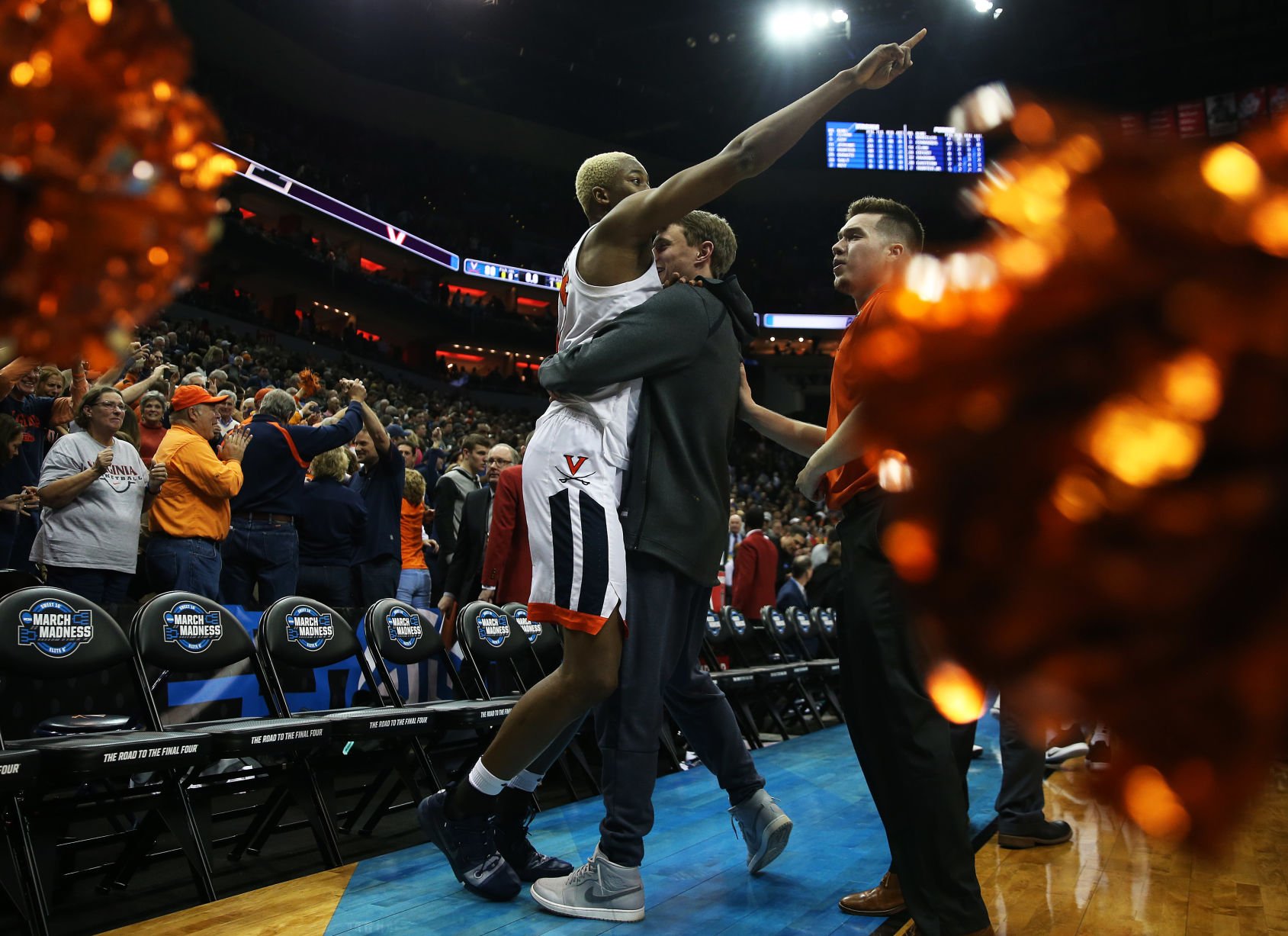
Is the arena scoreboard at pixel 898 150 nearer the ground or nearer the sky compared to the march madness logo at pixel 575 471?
nearer the sky

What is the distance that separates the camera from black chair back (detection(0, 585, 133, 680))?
2697 mm

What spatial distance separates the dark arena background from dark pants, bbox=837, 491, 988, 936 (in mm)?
11

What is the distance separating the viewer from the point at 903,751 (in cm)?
193

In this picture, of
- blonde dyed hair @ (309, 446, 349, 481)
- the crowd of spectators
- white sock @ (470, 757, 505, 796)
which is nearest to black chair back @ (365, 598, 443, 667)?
the crowd of spectators

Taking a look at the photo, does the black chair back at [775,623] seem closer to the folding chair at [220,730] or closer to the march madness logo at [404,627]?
the march madness logo at [404,627]

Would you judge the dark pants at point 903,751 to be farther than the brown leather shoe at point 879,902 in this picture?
No

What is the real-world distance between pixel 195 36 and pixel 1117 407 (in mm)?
24687

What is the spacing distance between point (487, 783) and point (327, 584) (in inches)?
140

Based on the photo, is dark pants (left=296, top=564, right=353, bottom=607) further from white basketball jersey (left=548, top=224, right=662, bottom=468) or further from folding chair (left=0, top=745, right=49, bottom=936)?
white basketball jersey (left=548, top=224, right=662, bottom=468)

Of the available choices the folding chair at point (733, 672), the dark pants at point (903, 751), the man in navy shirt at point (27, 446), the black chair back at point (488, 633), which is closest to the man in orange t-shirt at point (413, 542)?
the folding chair at point (733, 672)

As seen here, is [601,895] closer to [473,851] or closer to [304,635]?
[473,851]

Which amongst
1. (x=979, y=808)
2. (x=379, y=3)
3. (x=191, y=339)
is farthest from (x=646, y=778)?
(x=379, y=3)

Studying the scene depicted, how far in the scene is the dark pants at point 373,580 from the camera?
230 inches

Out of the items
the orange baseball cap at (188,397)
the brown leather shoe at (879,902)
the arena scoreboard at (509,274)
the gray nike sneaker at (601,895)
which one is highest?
Result: the arena scoreboard at (509,274)
